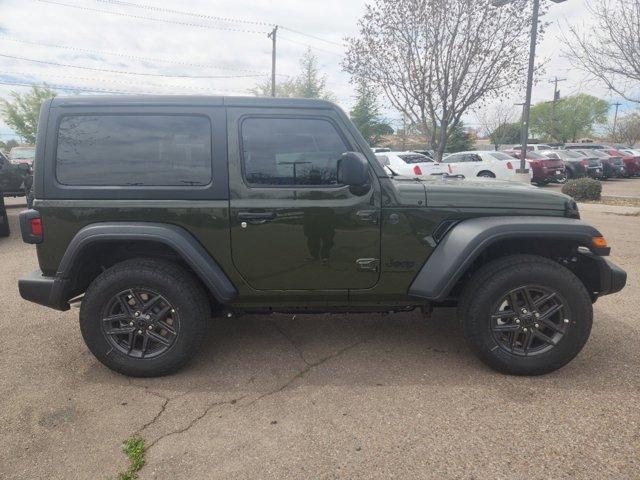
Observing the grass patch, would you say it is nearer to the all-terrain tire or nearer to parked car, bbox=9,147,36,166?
the all-terrain tire

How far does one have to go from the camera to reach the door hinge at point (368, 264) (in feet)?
9.86

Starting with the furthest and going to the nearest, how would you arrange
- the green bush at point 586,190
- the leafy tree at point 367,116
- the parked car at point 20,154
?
the leafy tree at point 367,116
the parked car at point 20,154
the green bush at point 586,190

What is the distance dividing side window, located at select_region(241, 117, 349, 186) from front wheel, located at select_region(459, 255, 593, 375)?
126cm

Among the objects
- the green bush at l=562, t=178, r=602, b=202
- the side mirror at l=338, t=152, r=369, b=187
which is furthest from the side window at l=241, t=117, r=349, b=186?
the green bush at l=562, t=178, r=602, b=202

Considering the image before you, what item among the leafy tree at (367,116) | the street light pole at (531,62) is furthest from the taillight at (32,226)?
the leafy tree at (367,116)

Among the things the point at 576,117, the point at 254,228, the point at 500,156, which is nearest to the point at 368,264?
the point at 254,228

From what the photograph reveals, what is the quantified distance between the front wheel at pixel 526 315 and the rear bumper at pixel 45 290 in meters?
2.73

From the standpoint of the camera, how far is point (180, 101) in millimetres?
2953

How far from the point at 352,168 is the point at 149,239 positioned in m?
1.39

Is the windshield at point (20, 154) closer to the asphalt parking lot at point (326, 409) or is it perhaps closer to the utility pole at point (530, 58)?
the asphalt parking lot at point (326, 409)

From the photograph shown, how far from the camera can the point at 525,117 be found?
13.7 m

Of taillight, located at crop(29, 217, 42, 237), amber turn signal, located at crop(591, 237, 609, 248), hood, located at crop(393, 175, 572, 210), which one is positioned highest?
hood, located at crop(393, 175, 572, 210)

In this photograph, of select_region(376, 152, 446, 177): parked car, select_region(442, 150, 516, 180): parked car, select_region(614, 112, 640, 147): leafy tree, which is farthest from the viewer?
select_region(614, 112, 640, 147): leafy tree

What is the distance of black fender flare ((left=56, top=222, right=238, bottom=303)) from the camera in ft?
9.29
